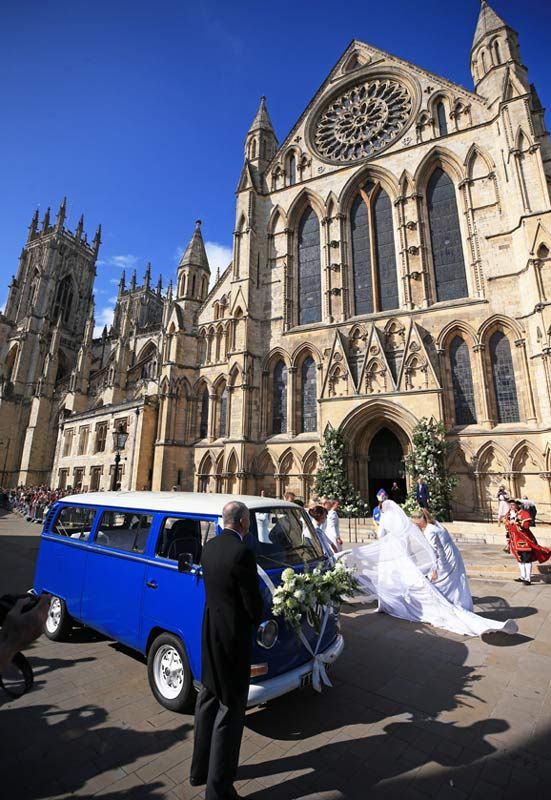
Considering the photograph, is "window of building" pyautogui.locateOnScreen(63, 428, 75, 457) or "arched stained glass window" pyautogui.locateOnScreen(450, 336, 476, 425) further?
"window of building" pyautogui.locateOnScreen(63, 428, 75, 457)

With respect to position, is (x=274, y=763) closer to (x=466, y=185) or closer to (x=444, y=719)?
(x=444, y=719)

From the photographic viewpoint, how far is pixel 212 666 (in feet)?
8.72

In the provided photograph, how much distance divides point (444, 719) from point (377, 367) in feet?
49.3

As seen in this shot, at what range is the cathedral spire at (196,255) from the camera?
23906 millimetres

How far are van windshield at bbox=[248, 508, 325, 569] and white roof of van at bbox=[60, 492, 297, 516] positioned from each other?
12cm

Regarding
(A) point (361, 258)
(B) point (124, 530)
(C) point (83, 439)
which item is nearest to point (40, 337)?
(C) point (83, 439)

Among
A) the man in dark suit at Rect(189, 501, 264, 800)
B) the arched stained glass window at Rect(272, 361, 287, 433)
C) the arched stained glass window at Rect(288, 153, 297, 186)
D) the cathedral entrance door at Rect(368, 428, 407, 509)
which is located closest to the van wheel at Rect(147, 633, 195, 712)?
the man in dark suit at Rect(189, 501, 264, 800)

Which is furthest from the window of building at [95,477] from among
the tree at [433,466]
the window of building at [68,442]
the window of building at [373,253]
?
the tree at [433,466]

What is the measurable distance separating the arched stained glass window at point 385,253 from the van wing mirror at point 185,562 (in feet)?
57.4

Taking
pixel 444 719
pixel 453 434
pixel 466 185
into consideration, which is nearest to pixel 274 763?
pixel 444 719

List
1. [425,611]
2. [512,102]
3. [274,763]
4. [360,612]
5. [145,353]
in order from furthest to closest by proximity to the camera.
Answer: [145,353] → [512,102] → [360,612] → [425,611] → [274,763]

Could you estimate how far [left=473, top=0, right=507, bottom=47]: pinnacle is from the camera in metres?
18.4

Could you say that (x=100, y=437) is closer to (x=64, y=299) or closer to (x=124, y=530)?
(x=124, y=530)

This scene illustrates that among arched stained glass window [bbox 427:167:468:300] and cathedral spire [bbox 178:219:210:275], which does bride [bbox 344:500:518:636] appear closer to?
Result: arched stained glass window [bbox 427:167:468:300]
